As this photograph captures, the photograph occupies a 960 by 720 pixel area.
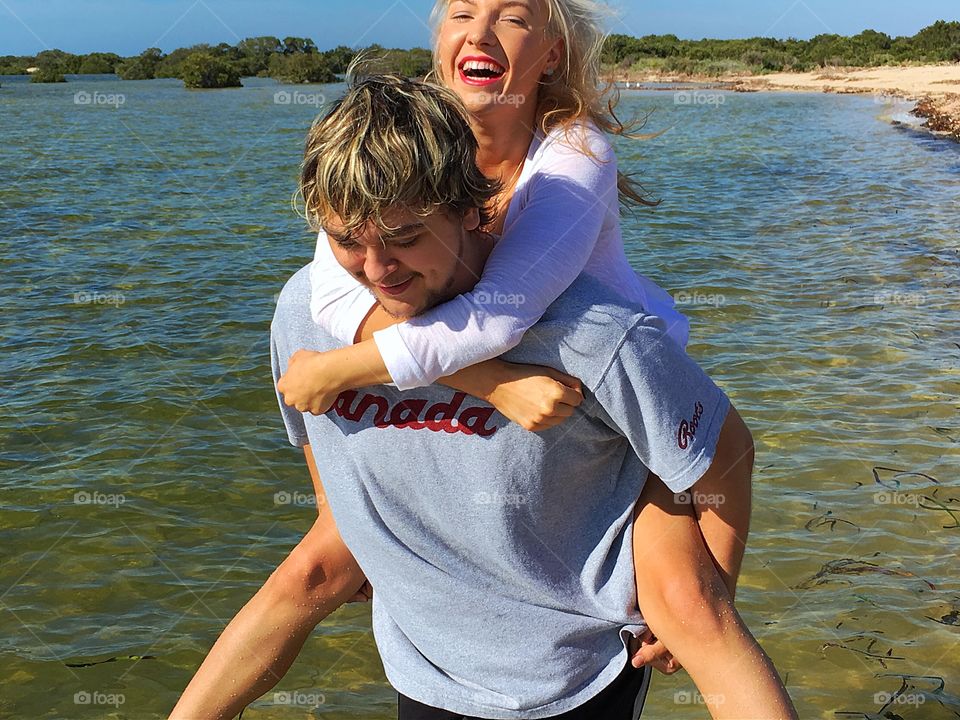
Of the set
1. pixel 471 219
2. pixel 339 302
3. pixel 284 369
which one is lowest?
pixel 284 369

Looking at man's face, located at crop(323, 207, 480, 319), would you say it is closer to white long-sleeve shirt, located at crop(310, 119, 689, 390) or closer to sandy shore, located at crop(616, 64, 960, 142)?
white long-sleeve shirt, located at crop(310, 119, 689, 390)

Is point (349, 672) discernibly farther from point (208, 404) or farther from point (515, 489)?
point (208, 404)

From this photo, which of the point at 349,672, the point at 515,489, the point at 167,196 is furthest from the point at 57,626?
the point at 167,196

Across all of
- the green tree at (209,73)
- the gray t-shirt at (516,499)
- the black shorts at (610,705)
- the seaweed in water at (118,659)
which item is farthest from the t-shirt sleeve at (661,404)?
the green tree at (209,73)

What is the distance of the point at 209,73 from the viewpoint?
61.3m

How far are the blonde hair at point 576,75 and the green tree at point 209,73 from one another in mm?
61614

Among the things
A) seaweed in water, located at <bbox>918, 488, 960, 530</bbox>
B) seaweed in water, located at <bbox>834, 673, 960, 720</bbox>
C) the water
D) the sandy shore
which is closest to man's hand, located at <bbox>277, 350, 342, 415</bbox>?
the water

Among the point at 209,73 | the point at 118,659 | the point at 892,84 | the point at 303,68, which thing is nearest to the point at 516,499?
the point at 118,659

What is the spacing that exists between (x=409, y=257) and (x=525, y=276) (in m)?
0.26

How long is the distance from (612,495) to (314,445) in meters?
0.70

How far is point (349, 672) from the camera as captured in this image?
4652mm

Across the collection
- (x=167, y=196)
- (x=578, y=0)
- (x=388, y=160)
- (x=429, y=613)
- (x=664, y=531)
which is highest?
(x=578, y=0)

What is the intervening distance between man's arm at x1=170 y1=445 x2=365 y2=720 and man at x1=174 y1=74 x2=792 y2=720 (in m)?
0.30

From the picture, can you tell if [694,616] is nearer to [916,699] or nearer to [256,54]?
[916,699]
